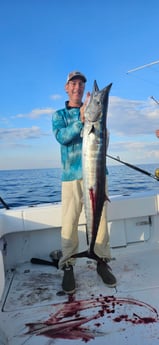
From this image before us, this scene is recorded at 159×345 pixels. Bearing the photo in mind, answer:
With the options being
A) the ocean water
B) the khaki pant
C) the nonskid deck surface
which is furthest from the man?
the ocean water

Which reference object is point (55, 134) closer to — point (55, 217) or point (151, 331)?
point (55, 217)

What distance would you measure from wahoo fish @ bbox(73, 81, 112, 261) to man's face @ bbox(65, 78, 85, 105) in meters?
0.56

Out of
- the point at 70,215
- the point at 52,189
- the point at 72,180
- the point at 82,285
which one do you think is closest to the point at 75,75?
the point at 72,180

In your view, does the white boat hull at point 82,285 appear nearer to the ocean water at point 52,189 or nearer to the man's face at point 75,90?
the ocean water at point 52,189

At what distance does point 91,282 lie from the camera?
10.5 feet

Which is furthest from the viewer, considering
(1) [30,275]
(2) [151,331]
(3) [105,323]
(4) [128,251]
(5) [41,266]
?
(4) [128,251]

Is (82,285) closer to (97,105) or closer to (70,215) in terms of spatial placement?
(70,215)

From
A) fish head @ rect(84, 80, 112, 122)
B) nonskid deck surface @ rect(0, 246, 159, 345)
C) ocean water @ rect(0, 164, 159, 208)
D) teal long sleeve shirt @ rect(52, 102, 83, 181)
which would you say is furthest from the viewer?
ocean water @ rect(0, 164, 159, 208)

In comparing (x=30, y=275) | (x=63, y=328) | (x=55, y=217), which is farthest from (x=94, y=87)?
(x=30, y=275)

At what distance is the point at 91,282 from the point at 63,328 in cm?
94

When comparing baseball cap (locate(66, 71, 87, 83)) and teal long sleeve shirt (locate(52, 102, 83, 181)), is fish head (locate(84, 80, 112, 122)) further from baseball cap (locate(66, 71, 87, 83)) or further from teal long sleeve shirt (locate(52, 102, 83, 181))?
baseball cap (locate(66, 71, 87, 83))

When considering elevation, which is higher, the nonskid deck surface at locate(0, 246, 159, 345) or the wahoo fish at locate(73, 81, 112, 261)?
the wahoo fish at locate(73, 81, 112, 261)

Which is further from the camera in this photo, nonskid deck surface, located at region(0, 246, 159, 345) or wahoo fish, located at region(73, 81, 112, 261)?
wahoo fish, located at region(73, 81, 112, 261)

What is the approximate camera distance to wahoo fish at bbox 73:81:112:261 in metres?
2.66
